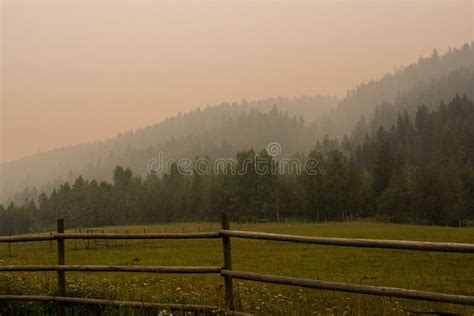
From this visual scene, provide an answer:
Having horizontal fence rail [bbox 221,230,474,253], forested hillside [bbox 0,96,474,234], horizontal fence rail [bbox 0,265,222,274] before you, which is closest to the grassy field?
horizontal fence rail [bbox 0,265,222,274]

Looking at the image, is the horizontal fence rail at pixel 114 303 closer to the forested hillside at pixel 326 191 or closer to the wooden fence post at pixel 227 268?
the wooden fence post at pixel 227 268

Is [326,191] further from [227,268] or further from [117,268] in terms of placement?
[227,268]

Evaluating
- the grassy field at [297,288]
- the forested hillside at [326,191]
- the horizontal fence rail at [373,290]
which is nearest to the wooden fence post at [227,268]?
the horizontal fence rail at [373,290]

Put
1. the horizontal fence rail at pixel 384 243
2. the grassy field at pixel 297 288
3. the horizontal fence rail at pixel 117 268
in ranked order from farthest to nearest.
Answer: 1. the grassy field at pixel 297 288
2. the horizontal fence rail at pixel 117 268
3. the horizontal fence rail at pixel 384 243

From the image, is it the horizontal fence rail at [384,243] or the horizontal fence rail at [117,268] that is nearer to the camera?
the horizontal fence rail at [384,243]

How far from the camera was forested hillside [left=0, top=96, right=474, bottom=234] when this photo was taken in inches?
3755

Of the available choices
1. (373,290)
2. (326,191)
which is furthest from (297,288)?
(326,191)

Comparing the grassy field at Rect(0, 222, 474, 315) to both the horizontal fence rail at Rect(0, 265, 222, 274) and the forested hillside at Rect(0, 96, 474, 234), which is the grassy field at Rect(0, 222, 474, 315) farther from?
the forested hillside at Rect(0, 96, 474, 234)

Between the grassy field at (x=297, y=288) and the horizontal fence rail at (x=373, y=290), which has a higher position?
the horizontal fence rail at (x=373, y=290)

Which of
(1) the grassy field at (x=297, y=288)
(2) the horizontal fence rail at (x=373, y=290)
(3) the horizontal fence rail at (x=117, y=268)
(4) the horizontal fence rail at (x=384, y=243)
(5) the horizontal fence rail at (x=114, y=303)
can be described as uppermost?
(4) the horizontal fence rail at (x=384, y=243)

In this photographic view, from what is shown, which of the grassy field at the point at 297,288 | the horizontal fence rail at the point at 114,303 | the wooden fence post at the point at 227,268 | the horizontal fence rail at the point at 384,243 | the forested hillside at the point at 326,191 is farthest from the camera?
the forested hillside at the point at 326,191

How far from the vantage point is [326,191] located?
106750 mm

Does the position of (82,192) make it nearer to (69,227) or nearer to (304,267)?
(69,227)

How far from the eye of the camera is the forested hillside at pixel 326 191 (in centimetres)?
9538
